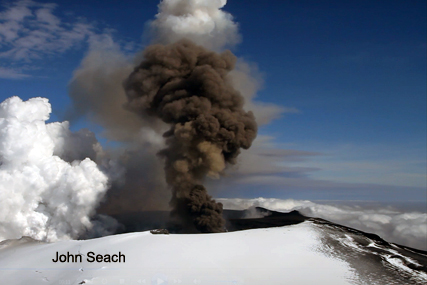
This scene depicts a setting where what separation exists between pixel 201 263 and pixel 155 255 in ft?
15.8

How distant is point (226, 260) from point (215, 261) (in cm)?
115

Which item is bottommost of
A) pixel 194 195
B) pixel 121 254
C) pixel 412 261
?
pixel 412 261

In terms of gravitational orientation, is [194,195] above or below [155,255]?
above

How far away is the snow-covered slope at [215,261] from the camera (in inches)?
1230

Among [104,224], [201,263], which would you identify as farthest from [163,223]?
[201,263]

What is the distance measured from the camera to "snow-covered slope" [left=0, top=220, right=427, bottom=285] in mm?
31250

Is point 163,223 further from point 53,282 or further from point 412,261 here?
point 412,261

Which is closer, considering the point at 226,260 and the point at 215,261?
the point at 215,261

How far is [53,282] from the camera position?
3042 cm

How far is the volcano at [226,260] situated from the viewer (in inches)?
1233

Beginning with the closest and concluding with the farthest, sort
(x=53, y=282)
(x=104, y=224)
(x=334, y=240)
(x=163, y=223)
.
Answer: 1. (x=53, y=282)
2. (x=334, y=240)
3. (x=104, y=224)
4. (x=163, y=223)

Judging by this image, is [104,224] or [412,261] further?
[104,224]

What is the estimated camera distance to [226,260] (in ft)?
117

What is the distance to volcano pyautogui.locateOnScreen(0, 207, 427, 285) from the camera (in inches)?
1233
